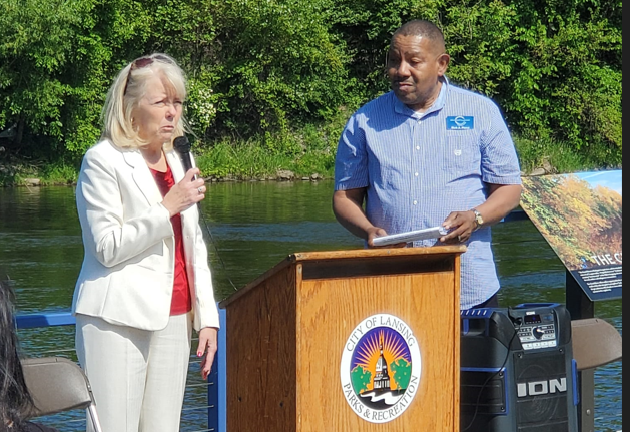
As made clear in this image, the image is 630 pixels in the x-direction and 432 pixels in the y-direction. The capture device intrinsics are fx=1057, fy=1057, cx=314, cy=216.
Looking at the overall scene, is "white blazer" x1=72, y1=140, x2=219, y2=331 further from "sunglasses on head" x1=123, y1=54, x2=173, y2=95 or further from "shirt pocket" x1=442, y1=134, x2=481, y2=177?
"shirt pocket" x1=442, y1=134, x2=481, y2=177

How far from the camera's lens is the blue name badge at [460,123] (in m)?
4.22

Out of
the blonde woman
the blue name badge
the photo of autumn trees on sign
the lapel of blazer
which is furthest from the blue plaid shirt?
the lapel of blazer

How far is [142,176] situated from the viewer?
3496 millimetres

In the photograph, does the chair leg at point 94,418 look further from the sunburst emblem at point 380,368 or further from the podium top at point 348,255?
the sunburst emblem at point 380,368

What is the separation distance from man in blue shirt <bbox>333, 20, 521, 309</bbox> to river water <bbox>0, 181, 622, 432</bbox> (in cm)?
257

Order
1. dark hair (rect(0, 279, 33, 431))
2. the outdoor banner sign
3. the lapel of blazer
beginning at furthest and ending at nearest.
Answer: the outdoor banner sign, the lapel of blazer, dark hair (rect(0, 279, 33, 431))

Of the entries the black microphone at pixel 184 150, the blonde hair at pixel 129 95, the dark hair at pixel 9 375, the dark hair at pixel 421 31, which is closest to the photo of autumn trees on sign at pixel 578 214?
the dark hair at pixel 421 31

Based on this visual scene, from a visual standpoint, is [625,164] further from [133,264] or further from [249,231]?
[249,231]

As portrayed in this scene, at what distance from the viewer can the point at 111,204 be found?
344 cm

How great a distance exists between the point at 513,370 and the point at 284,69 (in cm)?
3097

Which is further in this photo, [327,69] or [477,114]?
[327,69]

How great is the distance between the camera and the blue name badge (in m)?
4.22

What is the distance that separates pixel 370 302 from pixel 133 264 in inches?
30.7

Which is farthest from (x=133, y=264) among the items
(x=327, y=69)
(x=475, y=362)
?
(x=327, y=69)
